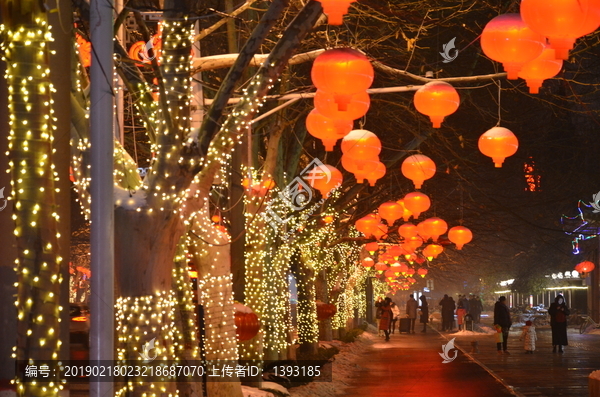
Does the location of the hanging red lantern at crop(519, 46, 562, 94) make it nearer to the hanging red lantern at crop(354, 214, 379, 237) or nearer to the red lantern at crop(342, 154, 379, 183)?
the red lantern at crop(342, 154, 379, 183)

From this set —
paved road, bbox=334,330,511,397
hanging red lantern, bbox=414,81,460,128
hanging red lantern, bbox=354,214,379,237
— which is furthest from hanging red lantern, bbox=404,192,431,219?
hanging red lantern, bbox=414,81,460,128

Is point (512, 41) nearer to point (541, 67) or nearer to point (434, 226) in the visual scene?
point (541, 67)

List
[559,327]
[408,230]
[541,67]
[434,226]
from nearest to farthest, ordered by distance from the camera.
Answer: [541,67] → [434,226] → [408,230] → [559,327]

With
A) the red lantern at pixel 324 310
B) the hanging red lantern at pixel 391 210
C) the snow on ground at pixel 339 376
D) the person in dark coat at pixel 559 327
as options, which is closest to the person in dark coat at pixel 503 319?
the person in dark coat at pixel 559 327

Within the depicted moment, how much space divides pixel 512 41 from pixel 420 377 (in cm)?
1244

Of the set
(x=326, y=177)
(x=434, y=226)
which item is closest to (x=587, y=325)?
(x=434, y=226)

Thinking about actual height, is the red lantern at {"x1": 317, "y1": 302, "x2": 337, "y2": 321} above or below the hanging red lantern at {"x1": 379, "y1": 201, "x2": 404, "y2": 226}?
below

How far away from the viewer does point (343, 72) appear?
7.39 meters

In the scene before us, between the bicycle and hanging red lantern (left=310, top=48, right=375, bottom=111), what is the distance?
3223 centimetres

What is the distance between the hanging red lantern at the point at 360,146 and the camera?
10.2 meters

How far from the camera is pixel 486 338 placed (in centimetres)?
3447

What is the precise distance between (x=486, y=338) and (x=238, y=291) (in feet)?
76.6

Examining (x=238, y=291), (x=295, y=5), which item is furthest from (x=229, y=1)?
(x=238, y=291)

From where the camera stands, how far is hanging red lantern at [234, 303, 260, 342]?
11898mm
